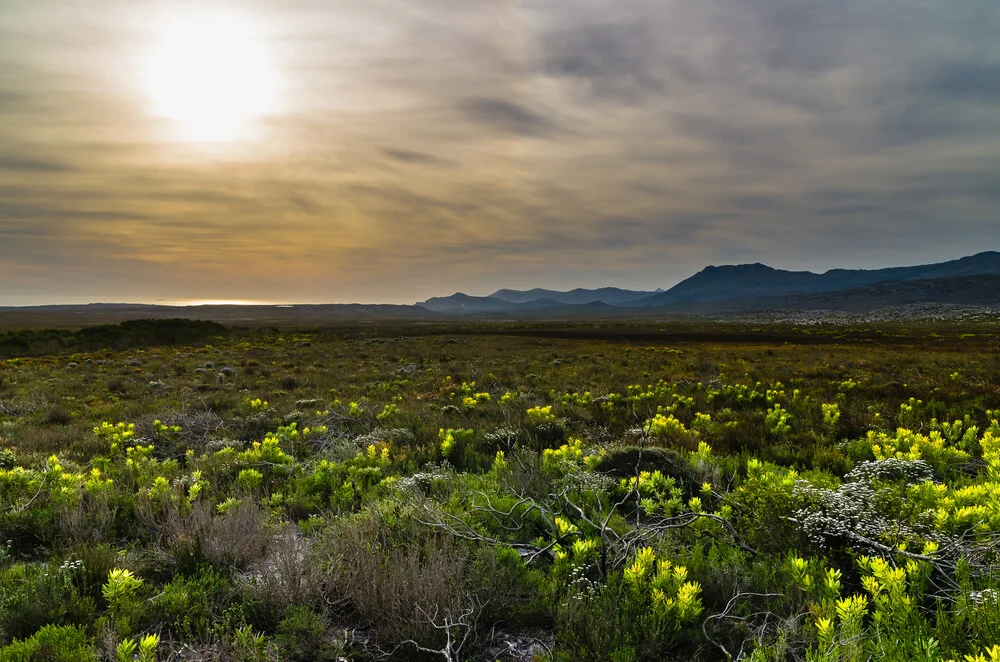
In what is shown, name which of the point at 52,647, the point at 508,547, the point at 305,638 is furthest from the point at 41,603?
the point at 508,547

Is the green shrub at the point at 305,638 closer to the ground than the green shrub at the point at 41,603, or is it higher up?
closer to the ground

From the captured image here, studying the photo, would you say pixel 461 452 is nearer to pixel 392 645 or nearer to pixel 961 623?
pixel 392 645

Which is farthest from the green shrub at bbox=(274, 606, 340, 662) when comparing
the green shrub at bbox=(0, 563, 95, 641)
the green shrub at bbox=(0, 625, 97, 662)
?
the green shrub at bbox=(0, 563, 95, 641)

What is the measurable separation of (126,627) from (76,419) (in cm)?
1165

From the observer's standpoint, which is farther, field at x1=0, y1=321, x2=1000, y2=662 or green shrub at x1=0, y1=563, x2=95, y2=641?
green shrub at x1=0, y1=563, x2=95, y2=641

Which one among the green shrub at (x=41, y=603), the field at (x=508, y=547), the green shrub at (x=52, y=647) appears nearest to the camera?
the green shrub at (x=52, y=647)

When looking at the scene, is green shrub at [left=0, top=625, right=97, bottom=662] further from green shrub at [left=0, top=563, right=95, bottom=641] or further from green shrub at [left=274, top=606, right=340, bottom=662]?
green shrub at [left=274, top=606, right=340, bottom=662]

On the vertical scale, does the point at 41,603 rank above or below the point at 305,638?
above

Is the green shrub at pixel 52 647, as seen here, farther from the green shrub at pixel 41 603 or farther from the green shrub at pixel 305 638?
the green shrub at pixel 305 638

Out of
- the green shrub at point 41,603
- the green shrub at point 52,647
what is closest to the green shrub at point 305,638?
the green shrub at point 52,647

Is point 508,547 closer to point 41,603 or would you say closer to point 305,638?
point 305,638

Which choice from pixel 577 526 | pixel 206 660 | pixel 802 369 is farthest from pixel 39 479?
pixel 802 369

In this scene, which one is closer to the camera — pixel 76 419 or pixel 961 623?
pixel 961 623

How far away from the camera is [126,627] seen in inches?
118
